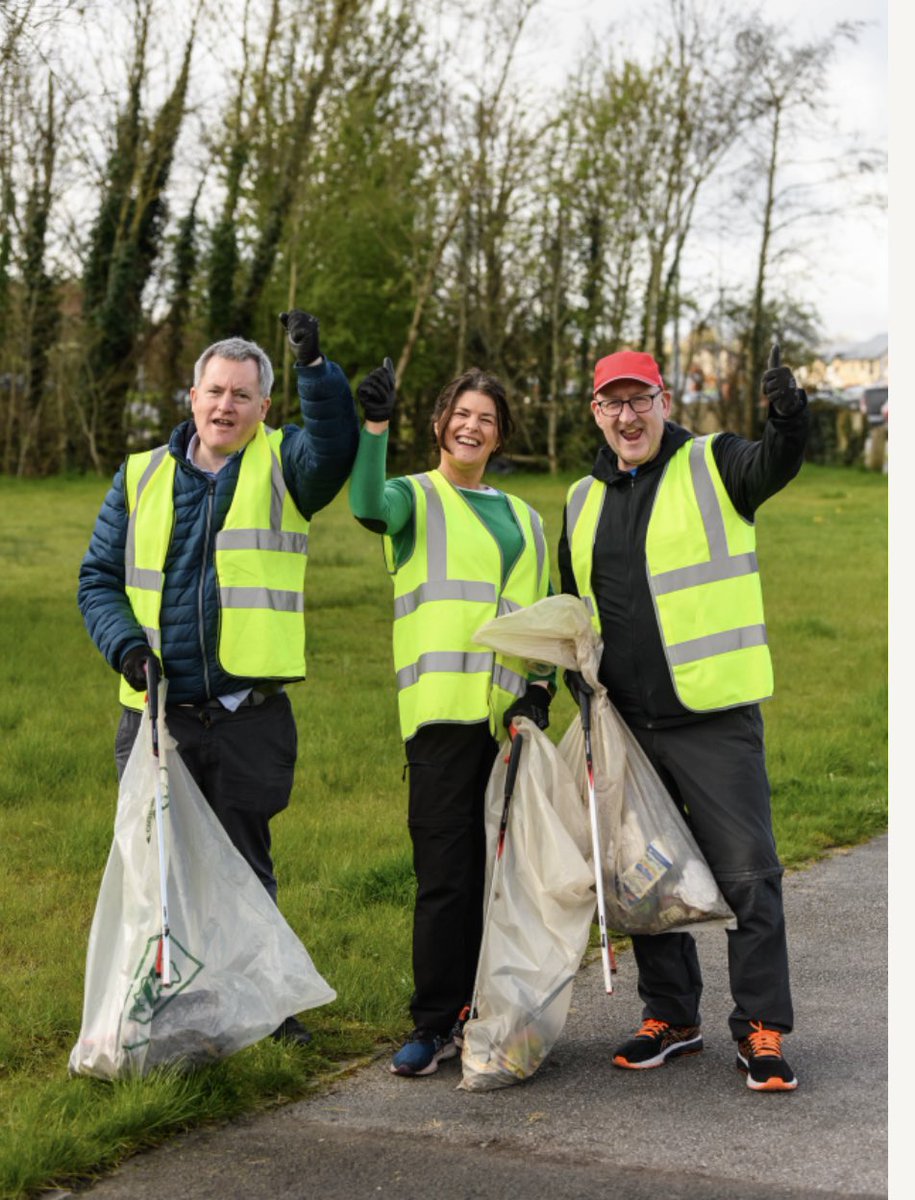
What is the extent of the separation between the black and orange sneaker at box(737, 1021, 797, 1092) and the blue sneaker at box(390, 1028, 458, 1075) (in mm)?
829

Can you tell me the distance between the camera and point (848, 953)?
5.74 meters

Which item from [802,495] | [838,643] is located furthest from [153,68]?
[838,643]

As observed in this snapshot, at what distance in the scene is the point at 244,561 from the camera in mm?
4672

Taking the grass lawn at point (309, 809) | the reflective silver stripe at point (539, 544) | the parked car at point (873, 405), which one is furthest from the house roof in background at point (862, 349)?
the reflective silver stripe at point (539, 544)

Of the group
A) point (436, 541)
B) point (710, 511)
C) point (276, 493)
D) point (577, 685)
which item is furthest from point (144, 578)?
point (710, 511)

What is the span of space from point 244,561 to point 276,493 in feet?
0.74

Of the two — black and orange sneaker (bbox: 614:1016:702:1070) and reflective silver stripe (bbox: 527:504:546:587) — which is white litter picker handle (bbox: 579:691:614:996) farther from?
reflective silver stripe (bbox: 527:504:546:587)

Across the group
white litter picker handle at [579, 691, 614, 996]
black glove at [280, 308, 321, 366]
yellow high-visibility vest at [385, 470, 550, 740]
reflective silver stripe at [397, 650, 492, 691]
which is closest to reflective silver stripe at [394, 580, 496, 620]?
yellow high-visibility vest at [385, 470, 550, 740]

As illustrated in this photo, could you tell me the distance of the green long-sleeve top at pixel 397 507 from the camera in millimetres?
4504

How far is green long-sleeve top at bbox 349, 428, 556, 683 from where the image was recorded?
14.8 ft

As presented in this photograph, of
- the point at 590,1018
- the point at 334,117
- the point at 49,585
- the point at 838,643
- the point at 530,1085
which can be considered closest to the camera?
the point at 530,1085

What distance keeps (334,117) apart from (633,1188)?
2957cm

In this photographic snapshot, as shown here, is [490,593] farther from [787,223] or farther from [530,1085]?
[787,223]

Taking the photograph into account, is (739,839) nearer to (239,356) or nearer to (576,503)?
(576,503)
